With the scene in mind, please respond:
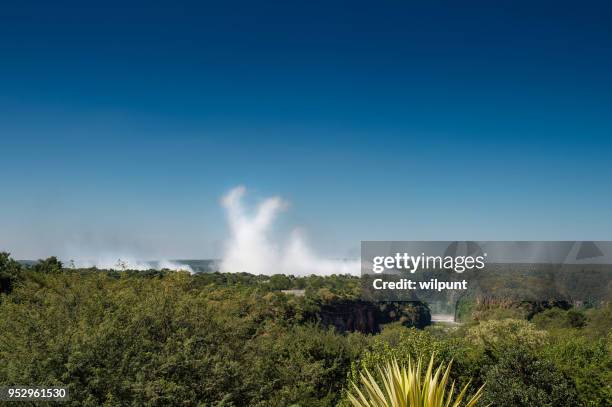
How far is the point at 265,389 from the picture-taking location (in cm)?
1340

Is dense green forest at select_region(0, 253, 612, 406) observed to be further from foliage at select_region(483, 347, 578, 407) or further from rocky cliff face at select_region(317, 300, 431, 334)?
rocky cliff face at select_region(317, 300, 431, 334)

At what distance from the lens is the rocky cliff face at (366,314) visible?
221ft

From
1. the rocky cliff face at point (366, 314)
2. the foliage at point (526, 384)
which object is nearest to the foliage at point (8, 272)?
the foliage at point (526, 384)

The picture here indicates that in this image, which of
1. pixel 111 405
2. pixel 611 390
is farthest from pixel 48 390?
pixel 611 390

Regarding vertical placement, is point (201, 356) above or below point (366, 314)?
below

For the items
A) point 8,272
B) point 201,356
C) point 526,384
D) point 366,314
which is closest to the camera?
point 201,356

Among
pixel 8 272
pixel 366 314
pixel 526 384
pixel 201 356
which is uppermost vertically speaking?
pixel 366 314

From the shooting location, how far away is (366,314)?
246 ft

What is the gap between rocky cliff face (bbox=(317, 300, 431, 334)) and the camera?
67.5 m

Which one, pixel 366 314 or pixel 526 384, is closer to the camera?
pixel 526 384

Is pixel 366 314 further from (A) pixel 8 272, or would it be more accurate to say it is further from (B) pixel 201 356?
(B) pixel 201 356

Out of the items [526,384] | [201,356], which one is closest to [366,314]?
[526,384]

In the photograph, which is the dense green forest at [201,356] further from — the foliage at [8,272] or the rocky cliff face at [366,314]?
the rocky cliff face at [366,314]

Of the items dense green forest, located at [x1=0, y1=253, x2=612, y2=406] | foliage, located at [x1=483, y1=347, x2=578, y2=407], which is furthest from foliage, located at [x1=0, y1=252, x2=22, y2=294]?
foliage, located at [x1=483, y1=347, x2=578, y2=407]
